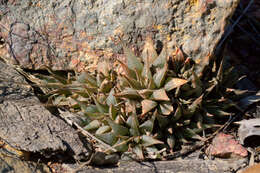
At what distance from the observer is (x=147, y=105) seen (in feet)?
10.6

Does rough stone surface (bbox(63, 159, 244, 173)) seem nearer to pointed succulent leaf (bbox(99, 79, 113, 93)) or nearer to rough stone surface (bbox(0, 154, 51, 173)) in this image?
rough stone surface (bbox(0, 154, 51, 173))

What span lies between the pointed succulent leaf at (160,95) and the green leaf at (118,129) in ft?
1.51

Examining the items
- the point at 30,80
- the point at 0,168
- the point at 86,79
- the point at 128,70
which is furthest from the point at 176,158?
the point at 30,80

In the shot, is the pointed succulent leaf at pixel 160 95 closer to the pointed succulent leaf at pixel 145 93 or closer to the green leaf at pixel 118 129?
the pointed succulent leaf at pixel 145 93

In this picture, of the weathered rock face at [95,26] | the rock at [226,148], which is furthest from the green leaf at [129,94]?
the rock at [226,148]

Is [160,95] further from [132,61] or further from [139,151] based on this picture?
[139,151]

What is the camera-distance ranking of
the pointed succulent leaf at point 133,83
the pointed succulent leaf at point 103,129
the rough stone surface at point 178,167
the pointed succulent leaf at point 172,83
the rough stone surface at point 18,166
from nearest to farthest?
the rough stone surface at point 18,166 → the rough stone surface at point 178,167 → the pointed succulent leaf at point 172,83 → the pointed succulent leaf at point 133,83 → the pointed succulent leaf at point 103,129

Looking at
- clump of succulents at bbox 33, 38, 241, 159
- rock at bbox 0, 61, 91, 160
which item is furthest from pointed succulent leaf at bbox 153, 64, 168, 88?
rock at bbox 0, 61, 91, 160

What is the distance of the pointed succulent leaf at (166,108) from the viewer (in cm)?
324

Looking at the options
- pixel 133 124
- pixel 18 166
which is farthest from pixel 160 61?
pixel 18 166

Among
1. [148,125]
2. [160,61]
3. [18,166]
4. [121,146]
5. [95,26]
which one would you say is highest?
[95,26]

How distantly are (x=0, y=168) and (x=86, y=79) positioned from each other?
1.39 meters

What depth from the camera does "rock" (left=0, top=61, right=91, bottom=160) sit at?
3.12 meters

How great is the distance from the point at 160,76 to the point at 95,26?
1037 millimetres
